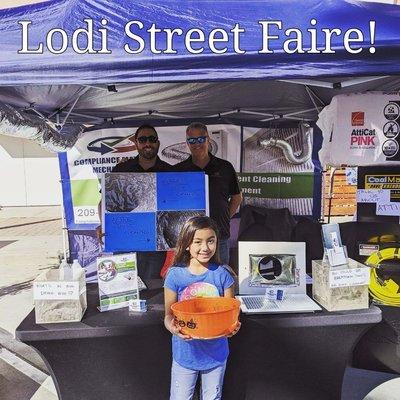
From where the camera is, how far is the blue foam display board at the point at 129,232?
102 inches

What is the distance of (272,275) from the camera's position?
225 centimetres

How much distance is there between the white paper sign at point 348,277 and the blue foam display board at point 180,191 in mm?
940

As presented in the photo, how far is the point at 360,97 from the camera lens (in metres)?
2.88

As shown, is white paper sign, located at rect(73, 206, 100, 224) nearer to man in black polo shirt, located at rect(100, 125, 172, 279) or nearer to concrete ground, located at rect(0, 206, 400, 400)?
concrete ground, located at rect(0, 206, 400, 400)

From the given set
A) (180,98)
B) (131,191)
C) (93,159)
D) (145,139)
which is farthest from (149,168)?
(93,159)

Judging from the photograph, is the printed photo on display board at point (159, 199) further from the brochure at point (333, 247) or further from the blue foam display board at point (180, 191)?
the brochure at point (333, 247)

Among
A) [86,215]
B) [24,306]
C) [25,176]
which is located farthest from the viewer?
[25,176]

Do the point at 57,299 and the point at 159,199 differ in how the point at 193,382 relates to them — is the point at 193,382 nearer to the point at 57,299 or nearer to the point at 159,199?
the point at 57,299

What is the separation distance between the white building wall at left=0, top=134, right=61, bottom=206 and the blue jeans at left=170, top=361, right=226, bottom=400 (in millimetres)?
14274

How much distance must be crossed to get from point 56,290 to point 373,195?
97.1 inches

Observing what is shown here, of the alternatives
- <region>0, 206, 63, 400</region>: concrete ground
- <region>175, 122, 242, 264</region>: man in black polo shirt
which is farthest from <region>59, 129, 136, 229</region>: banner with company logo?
<region>175, 122, 242, 264</region>: man in black polo shirt

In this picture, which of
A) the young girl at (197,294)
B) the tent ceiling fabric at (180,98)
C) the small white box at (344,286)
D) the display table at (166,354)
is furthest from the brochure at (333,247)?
the tent ceiling fabric at (180,98)

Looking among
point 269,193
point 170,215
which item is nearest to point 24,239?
point 269,193

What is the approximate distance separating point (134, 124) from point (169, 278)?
3410mm
